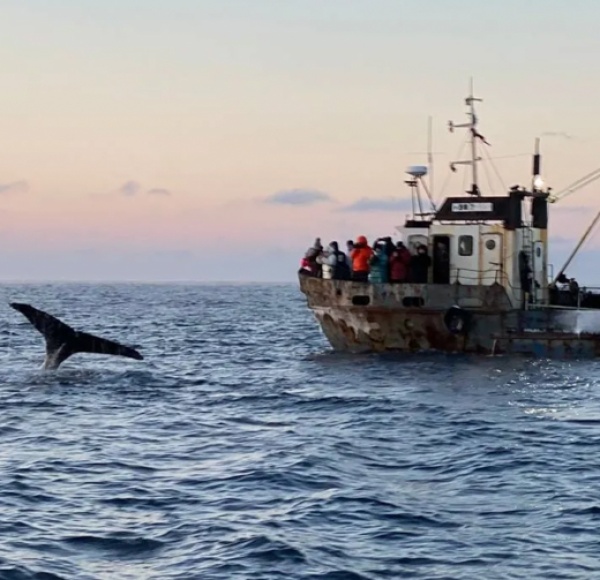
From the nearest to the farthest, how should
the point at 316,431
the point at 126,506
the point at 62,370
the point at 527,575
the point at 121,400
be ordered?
the point at 527,575
the point at 126,506
the point at 316,431
the point at 121,400
the point at 62,370

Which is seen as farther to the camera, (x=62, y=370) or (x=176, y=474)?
(x=62, y=370)

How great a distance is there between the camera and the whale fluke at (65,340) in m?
25.5

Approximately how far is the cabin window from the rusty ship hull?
1438 mm

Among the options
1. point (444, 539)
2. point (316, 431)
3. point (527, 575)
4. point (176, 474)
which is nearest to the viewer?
point (527, 575)

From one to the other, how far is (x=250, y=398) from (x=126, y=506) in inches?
452

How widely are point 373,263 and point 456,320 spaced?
9.37 feet

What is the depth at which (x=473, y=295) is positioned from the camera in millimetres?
33125

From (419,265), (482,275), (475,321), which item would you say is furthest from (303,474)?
(482,275)

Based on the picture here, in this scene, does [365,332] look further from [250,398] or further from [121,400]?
[121,400]

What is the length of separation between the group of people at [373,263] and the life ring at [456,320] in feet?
5.38

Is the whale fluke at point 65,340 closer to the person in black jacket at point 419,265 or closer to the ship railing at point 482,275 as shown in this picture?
the person in black jacket at point 419,265

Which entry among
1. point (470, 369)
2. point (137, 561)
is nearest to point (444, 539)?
point (137, 561)

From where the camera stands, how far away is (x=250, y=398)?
26.3 m

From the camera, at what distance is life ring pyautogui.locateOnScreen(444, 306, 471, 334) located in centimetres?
3288
